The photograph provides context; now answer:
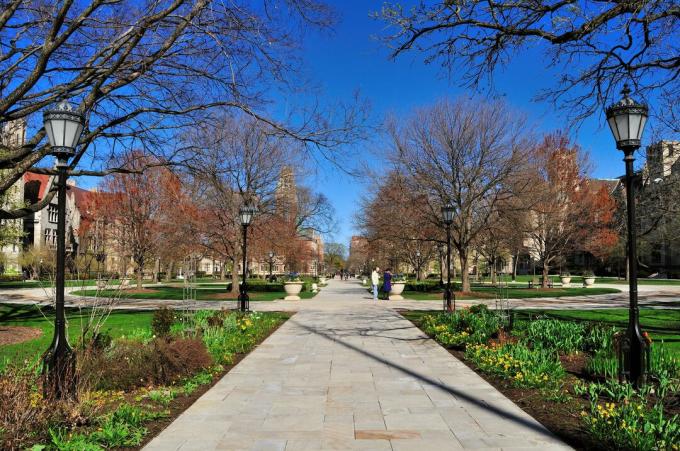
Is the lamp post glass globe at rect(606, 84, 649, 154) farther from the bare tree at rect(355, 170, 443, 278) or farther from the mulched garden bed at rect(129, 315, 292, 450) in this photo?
the bare tree at rect(355, 170, 443, 278)

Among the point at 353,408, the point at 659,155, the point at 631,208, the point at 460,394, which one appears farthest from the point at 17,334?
the point at 659,155

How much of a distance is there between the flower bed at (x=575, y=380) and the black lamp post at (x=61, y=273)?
5364 millimetres

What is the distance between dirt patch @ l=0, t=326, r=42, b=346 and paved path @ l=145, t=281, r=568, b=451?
5.79 meters

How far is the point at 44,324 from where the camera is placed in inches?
594

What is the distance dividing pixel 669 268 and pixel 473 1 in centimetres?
6978

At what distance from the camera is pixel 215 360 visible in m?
8.83

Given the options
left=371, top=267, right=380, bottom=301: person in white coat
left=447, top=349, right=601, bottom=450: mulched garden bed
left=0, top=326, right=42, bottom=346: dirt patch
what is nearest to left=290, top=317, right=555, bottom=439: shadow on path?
left=447, top=349, right=601, bottom=450: mulched garden bed

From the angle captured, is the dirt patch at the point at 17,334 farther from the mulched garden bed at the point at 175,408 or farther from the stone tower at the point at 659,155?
the stone tower at the point at 659,155

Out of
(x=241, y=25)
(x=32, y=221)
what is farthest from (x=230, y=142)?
(x=32, y=221)

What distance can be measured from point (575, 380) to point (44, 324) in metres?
14.6

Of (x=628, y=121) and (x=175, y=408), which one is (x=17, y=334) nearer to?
(x=175, y=408)

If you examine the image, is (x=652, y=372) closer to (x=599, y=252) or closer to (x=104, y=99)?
(x=104, y=99)

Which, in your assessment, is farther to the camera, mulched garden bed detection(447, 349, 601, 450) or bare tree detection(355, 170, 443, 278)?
bare tree detection(355, 170, 443, 278)

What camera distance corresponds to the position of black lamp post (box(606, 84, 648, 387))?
21.2 feet
